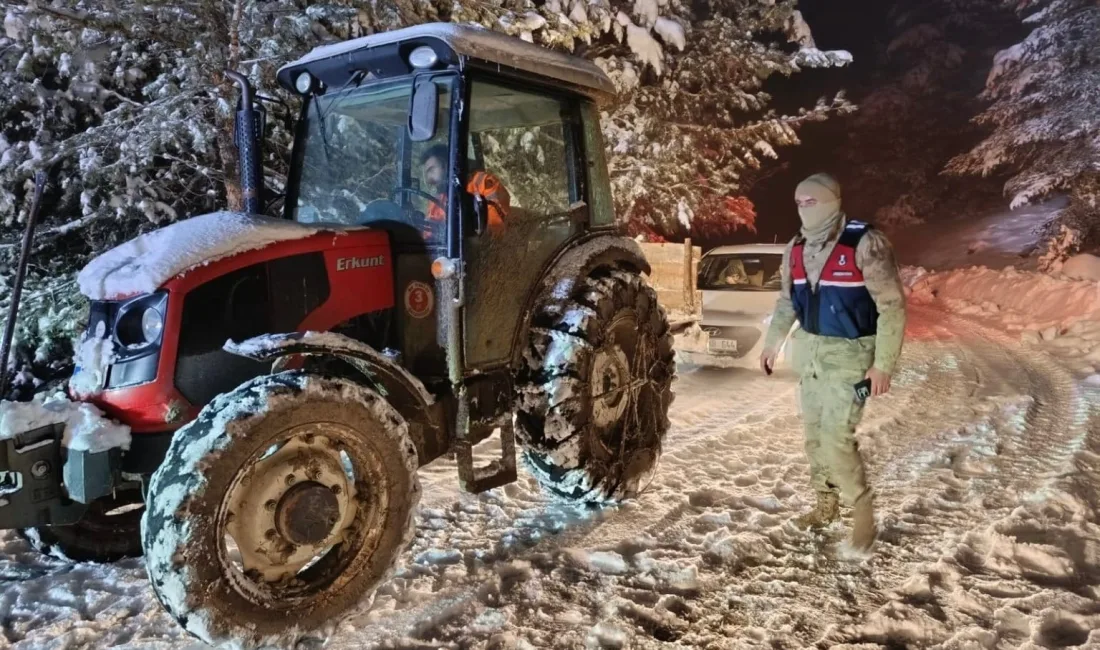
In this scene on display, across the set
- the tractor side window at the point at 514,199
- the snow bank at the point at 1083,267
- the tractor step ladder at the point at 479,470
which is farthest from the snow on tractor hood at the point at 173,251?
the snow bank at the point at 1083,267

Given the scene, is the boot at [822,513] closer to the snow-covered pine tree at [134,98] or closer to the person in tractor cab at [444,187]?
the person in tractor cab at [444,187]

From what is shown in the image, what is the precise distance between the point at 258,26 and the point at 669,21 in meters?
7.02

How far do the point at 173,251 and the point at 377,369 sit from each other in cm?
97

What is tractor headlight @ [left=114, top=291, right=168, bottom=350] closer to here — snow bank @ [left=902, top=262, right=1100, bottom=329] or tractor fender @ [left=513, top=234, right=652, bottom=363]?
tractor fender @ [left=513, top=234, right=652, bottom=363]

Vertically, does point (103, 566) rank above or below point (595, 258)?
below

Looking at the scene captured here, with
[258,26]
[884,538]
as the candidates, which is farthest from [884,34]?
[884,538]

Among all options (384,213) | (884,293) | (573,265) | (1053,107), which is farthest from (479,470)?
(1053,107)

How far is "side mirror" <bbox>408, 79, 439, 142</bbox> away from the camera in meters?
3.43

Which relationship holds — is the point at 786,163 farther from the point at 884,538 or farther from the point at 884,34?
the point at 884,538

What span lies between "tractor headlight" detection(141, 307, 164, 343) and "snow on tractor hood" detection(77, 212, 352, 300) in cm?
9

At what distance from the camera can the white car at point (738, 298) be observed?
878cm

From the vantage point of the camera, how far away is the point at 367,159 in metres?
4.11

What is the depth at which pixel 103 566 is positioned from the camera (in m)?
3.68

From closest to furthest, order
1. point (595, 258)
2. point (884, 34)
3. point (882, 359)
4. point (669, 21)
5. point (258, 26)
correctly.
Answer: point (882, 359)
point (595, 258)
point (258, 26)
point (669, 21)
point (884, 34)
